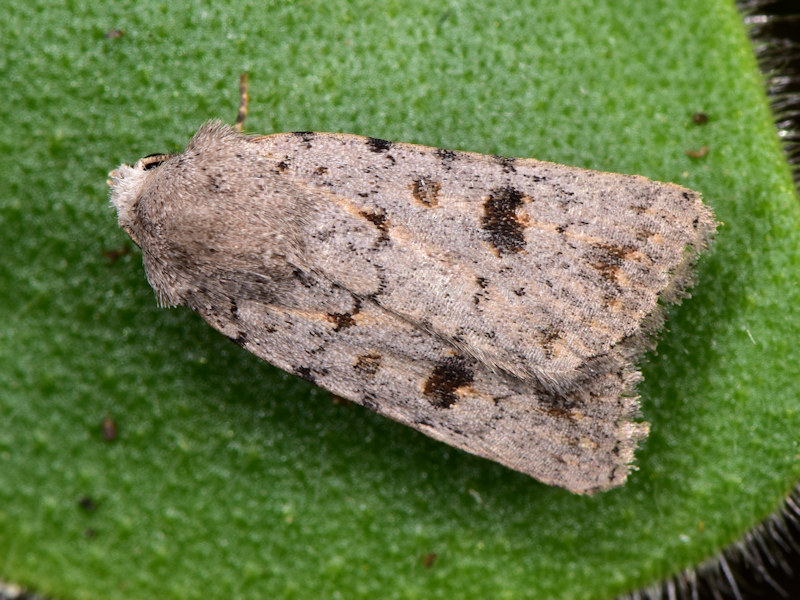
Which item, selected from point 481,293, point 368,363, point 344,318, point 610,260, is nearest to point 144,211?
point 344,318

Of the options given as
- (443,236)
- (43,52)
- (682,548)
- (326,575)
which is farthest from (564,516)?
(43,52)

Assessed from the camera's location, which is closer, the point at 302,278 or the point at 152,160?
the point at 302,278

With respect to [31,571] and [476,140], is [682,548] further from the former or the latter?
[31,571]

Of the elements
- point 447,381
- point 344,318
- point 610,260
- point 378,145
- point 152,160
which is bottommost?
point 447,381

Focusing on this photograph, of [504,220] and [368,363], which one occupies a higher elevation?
[504,220]

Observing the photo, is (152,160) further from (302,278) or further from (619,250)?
(619,250)

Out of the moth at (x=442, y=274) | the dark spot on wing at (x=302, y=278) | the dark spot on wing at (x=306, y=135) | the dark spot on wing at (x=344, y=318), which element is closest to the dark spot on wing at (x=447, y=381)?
the moth at (x=442, y=274)
